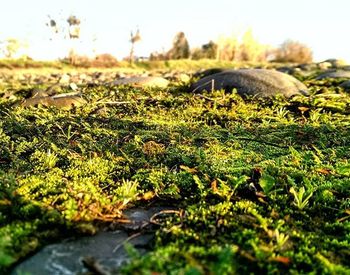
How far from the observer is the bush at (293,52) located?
58.8 meters

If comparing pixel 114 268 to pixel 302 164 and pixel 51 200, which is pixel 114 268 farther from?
pixel 302 164

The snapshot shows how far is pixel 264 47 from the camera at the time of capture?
201 ft

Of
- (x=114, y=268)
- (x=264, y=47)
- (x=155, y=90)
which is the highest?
(x=264, y=47)

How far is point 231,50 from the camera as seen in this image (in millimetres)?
59188

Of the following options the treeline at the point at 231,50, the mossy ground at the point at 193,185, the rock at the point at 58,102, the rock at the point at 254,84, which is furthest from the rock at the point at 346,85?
the treeline at the point at 231,50

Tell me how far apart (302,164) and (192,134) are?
58.7 inches

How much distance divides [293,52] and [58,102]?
59758 millimetres

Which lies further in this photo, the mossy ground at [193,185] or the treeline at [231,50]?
the treeline at [231,50]

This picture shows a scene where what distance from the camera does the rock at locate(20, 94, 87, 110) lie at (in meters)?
6.14

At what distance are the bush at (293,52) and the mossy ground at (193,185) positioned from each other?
56.0m

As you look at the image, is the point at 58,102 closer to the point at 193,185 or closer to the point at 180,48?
the point at 193,185

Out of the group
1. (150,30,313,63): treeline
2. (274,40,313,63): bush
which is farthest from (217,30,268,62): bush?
(274,40,313,63): bush

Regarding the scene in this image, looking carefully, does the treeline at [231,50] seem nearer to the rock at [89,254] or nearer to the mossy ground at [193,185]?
the mossy ground at [193,185]

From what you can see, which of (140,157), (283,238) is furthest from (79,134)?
(283,238)
